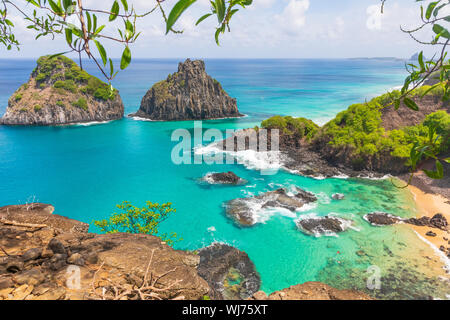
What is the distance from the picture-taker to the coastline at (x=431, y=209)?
858 inches

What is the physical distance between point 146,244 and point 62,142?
52787 millimetres

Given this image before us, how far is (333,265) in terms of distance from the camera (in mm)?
19812

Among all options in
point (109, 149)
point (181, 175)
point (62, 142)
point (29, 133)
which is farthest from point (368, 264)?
point (29, 133)

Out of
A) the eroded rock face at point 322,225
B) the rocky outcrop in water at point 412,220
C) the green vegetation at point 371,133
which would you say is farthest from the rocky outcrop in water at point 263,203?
the green vegetation at point 371,133

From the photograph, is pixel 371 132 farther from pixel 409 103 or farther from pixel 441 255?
pixel 409 103

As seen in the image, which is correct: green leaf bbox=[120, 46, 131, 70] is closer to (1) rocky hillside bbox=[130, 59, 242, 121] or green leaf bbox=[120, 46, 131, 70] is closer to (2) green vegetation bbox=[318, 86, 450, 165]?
(2) green vegetation bbox=[318, 86, 450, 165]

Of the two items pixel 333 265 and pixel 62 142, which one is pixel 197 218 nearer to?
pixel 333 265

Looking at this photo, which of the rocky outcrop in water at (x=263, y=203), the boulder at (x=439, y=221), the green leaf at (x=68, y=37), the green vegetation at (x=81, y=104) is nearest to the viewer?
the green leaf at (x=68, y=37)

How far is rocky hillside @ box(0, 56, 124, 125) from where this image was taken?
64.4 meters

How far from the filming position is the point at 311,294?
8688 millimetres

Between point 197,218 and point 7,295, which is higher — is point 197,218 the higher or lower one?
the lower one

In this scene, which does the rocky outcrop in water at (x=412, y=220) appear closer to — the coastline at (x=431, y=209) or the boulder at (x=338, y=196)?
the coastline at (x=431, y=209)

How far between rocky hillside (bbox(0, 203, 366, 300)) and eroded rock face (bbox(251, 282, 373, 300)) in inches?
1.6

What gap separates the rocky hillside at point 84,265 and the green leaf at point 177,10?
5556 mm
